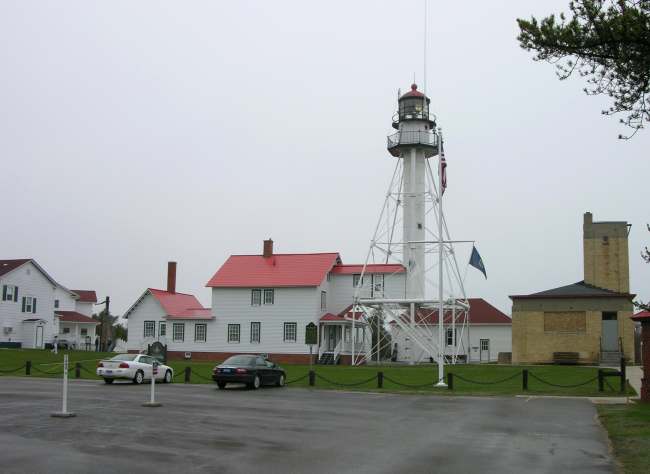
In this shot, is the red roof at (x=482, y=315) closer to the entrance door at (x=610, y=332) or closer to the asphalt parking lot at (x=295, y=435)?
the entrance door at (x=610, y=332)

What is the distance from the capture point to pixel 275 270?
181 ft

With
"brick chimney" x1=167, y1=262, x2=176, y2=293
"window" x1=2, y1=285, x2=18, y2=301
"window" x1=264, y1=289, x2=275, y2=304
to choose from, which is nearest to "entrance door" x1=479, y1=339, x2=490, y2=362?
"window" x1=264, y1=289, x2=275, y2=304

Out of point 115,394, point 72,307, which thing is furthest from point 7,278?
point 115,394

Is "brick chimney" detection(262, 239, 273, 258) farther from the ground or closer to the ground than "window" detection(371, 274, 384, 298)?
farther from the ground

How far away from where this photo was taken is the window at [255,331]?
53688mm

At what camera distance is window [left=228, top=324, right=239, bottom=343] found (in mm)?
54344

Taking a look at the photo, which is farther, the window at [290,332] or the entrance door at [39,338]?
the entrance door at [39,338]

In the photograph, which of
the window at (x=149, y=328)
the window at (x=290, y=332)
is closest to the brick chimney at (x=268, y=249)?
the window at (x=290, y=332)

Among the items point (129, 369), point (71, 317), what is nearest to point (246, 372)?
point (129, 369)

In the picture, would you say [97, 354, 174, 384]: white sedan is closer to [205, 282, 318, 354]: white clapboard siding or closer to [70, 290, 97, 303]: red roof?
[205, 282, 318, 354]: white clapboard siding

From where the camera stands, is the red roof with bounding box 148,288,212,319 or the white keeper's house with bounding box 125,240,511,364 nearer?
the white keeper's house with bounding box 125,240,511,364

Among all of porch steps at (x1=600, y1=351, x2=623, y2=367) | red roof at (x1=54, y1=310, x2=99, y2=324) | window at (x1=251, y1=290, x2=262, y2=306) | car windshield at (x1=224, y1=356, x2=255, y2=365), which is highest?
window at (x1=251, y1=290, x2=262, y2=306)

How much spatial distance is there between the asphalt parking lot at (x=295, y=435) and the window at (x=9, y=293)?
4036 cm

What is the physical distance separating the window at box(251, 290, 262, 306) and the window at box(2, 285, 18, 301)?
22242mm
